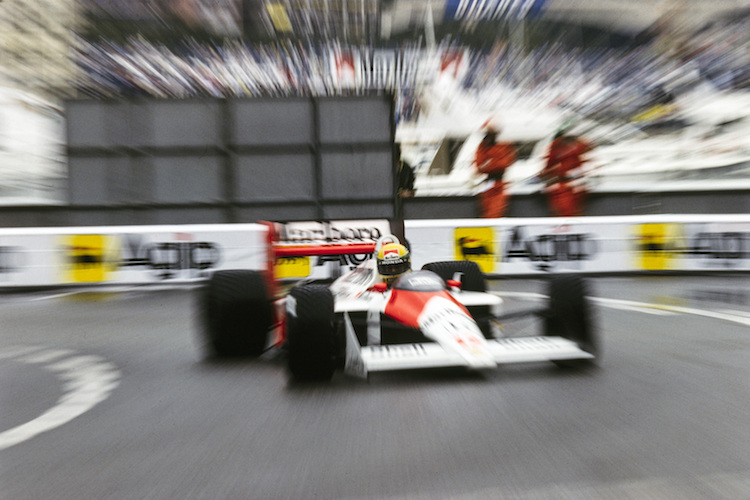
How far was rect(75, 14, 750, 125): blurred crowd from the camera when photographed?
9.02 metres

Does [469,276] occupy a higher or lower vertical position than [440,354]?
higher

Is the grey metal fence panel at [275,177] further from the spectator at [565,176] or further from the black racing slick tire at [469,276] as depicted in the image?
the black racing slick tire at [469,276]

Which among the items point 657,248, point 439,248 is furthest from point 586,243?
point 439,248

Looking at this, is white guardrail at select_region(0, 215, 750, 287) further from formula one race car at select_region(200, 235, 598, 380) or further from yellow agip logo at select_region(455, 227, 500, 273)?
formula one race car at select_region(200, 235, 598, 380)

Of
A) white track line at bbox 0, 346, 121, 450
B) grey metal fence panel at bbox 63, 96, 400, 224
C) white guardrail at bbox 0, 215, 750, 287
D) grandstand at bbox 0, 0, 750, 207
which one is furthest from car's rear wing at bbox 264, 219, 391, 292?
grandstand at bbox 0, 0, 750, 207

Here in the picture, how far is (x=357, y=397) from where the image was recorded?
89.6 inches

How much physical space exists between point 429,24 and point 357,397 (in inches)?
352

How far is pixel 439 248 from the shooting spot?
757 centimetres

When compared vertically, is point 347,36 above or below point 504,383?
above

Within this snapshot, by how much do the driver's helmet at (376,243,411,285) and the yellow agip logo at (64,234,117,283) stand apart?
5432mm

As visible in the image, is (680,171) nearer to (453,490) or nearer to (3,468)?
(453,490)

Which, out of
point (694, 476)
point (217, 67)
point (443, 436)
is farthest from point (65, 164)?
point (694, 476)

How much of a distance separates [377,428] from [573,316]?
50.1 inches

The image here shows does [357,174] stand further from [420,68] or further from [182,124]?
[420,68]
